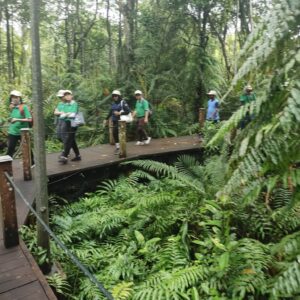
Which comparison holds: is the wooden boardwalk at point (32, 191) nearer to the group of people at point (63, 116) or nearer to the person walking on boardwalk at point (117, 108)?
the group of people at point (63, 116)

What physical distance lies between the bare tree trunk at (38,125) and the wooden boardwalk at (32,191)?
35cm

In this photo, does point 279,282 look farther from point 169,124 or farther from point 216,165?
point 169,124

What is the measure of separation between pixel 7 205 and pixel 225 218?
309 cm

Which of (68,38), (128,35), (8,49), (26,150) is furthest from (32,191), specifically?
(68,38)

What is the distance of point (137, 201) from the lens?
5723mm

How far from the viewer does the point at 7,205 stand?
368cm

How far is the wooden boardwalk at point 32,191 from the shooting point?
10.0 feet

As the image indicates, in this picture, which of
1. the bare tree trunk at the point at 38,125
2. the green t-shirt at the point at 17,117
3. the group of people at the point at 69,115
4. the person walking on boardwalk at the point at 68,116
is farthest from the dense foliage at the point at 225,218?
the green t-shirt at the point at 17,117

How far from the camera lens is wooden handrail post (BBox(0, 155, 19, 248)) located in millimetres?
3660

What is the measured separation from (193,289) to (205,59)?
9.94m

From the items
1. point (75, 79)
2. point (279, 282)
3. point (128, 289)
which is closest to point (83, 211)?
point (128, 289)

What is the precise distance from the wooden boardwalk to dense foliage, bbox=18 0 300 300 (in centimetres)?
44

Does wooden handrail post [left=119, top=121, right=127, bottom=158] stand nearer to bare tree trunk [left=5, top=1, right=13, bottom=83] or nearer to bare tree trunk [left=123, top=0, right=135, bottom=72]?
bare tree trunk [left=123, top=0, right=135, bottom=72]

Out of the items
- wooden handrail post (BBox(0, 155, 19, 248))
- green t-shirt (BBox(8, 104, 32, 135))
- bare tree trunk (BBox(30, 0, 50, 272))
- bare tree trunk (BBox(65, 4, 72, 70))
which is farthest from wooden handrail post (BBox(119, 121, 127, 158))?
bare tree trunk (BBox(65, 4, 72, 70))
